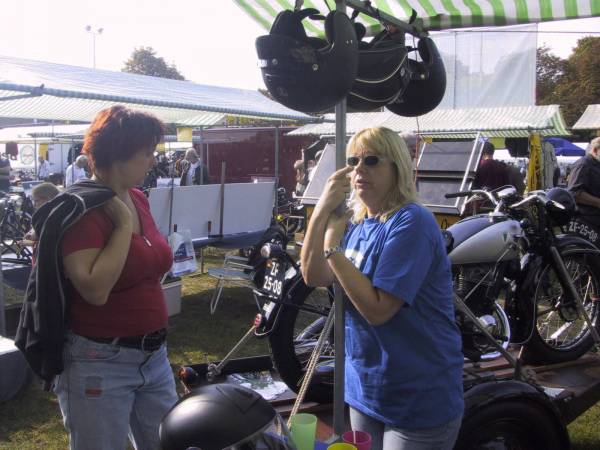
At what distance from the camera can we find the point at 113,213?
73.8 inches

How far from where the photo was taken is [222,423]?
1.45 m

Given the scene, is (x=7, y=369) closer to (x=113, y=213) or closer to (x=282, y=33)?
(x=113, y=213)

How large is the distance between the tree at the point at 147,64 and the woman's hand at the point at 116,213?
61.0 metres

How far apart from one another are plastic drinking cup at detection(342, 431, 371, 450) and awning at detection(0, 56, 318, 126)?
7.82 ft

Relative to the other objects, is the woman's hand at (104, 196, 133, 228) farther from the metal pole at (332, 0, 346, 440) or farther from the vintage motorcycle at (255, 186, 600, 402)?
the vintage motorcycle at (255, 186, 600, 402)

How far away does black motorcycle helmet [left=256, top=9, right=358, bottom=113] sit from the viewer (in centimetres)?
177

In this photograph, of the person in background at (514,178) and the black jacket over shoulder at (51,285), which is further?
the person in background at (514,178)

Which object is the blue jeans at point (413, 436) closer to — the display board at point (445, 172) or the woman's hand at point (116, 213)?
the woman's hand at point (116, 213)

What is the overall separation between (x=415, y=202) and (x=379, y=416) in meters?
0.69

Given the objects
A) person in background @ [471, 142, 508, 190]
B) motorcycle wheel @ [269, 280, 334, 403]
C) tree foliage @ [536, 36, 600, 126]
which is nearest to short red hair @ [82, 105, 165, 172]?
motorcycle wheel @ [269, 280, 334, 403]

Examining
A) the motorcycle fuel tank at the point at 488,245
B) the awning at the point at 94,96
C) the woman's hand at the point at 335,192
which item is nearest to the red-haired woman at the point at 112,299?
the woman's hand at the point at 335,192

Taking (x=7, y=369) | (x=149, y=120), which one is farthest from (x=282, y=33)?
(x=7, y=369)

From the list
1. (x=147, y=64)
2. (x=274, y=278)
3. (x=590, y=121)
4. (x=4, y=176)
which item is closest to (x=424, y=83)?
(x=274, y=278)

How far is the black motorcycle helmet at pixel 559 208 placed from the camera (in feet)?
13.1
